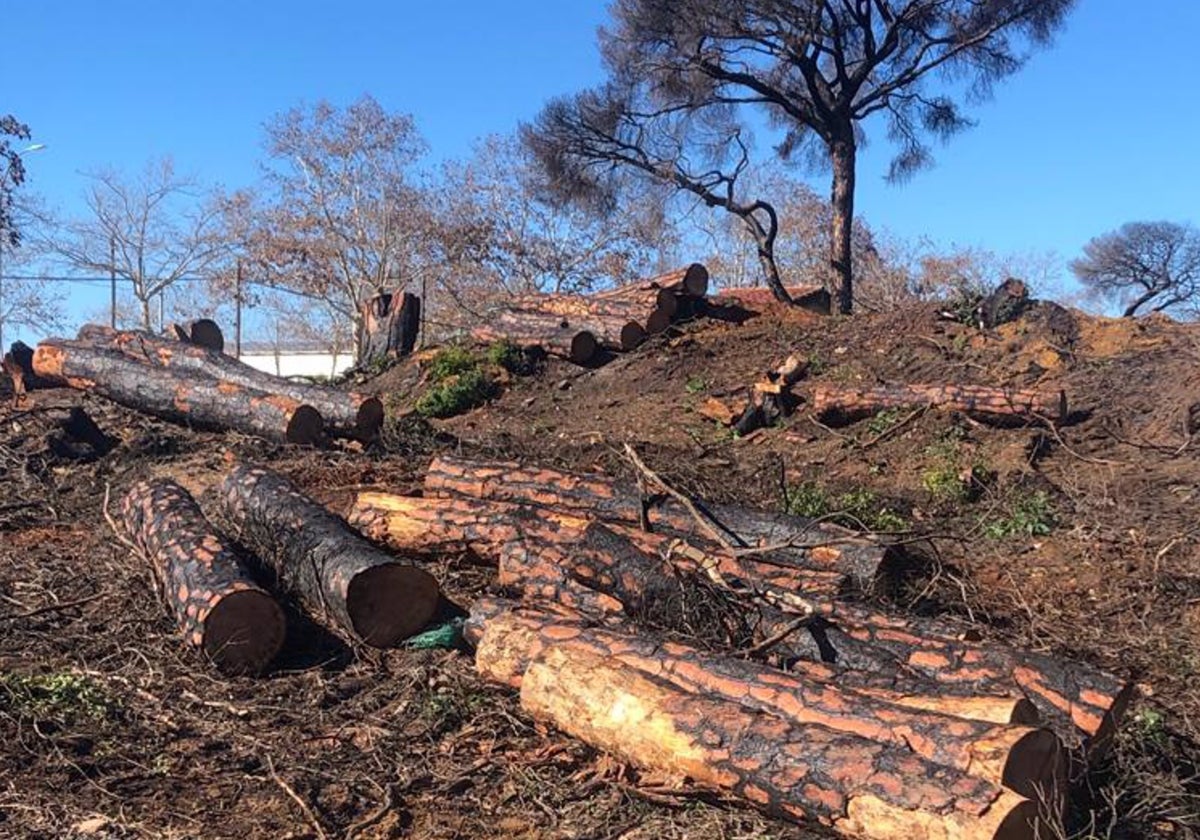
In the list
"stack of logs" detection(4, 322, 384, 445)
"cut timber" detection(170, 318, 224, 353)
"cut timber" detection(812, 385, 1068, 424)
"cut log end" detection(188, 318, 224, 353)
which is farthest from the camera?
"cut log end" detection(188, 318, 224, 353)

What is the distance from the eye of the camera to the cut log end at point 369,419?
1028cm

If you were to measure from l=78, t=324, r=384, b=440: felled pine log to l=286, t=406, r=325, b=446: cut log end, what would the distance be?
147 millimetres

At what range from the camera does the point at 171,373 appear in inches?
433

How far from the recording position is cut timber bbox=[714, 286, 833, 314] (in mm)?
15664

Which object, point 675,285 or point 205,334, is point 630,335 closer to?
point 675,285

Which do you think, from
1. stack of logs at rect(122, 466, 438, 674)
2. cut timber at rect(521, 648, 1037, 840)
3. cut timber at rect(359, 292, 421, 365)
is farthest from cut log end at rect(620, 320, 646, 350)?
cut timber at rect(521, 648, 1037, 840)

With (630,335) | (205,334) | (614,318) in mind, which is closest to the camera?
(630,335)

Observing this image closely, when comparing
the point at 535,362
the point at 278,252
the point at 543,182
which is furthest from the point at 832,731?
the point at 278,252

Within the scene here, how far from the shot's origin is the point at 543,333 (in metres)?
14.5

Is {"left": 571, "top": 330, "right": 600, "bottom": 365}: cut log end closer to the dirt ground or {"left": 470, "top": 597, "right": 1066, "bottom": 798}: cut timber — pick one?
the dirt ground

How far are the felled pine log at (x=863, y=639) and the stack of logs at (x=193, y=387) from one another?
15.2 feet

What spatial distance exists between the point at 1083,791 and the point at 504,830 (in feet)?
7.06

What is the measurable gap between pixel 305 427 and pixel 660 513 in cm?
452

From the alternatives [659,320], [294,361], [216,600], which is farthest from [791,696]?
[294,361]
